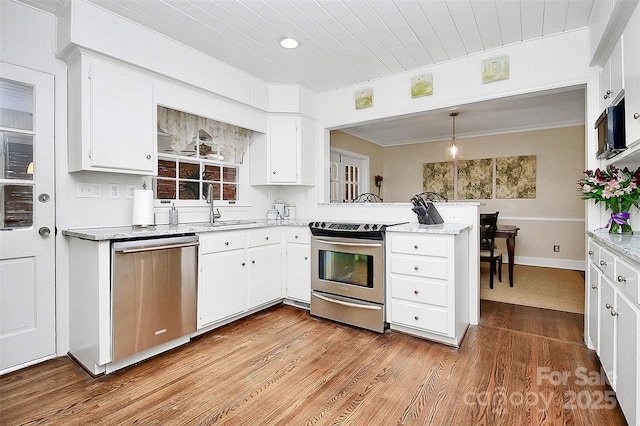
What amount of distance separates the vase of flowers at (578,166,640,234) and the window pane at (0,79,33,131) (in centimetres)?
398

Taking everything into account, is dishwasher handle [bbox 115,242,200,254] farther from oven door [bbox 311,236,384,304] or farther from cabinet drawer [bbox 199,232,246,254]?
oven door [bbox 311,236,384,304]

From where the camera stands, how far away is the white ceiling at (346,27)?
2.21 metres

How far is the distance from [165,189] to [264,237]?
3.42 ft

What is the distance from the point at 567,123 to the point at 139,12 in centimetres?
617

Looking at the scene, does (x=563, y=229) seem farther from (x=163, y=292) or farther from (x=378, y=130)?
(x=163, y=292)

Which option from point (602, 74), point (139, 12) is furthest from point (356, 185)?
point (139, 12)

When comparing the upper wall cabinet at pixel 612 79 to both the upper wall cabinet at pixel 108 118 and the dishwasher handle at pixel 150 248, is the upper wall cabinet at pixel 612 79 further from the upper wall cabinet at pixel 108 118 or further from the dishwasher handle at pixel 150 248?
the upper wall cabinet at pixel 108 118

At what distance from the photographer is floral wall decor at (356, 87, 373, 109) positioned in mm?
Result: 3537

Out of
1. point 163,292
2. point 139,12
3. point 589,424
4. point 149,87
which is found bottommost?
point 589,424

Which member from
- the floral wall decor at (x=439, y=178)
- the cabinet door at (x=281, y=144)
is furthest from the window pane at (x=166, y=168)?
the floral wall decor at (x=439, y=178)

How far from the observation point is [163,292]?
2.30 m

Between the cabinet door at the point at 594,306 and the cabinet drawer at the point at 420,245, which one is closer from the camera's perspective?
the cabinet door at the point at 594,306

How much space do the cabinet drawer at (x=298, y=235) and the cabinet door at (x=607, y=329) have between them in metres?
2.29

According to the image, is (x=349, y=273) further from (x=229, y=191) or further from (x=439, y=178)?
(x=439, y=178)
